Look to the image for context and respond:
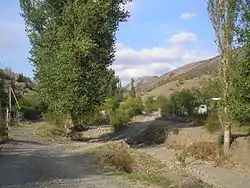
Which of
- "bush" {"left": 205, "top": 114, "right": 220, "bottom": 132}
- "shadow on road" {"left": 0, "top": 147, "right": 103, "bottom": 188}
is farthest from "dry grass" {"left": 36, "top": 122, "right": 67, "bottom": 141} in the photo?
"shadow on road" {"left": 0, "top": 147, "right": 103, "bottom": 188}

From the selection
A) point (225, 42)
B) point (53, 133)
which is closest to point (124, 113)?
point (53, 133)

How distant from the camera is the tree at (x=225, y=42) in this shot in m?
26.8

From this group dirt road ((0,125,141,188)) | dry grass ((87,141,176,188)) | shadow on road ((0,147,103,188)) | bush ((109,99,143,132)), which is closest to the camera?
dirt road ((0,125,141,188))

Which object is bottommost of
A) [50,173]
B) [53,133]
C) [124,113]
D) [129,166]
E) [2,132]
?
[129,166]

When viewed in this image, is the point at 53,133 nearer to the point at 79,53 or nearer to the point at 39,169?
the point at 79,53

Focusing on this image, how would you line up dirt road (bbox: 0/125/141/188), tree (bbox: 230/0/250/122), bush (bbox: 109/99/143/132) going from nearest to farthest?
dirt road (bbox: 0/125/141/188) < tree (bbox: 230/0/250/122) < bush (bbox: 109/99/143/132)

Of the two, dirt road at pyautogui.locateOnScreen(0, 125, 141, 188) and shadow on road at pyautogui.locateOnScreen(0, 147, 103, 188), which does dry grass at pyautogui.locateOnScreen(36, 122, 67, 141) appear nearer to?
shadow on road at pyautogui.locateOnScreen(0, 147, 103, 188)

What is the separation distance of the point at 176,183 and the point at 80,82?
17305 mm

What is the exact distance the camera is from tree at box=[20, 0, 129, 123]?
29312 millimetres

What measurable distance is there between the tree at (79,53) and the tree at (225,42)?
22.9 feet

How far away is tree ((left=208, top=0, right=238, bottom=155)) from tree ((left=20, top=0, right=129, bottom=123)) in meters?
6.97

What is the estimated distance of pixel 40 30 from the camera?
38969 millimetres

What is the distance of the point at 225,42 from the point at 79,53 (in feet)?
31.7

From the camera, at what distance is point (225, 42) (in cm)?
2745
